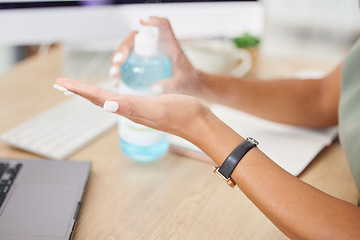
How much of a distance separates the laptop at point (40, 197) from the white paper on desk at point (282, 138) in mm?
209

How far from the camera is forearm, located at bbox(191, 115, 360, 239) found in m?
0.52

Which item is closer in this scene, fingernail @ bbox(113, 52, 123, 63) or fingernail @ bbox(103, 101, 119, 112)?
fingernail @ bbox(103, 101, 119, 112)

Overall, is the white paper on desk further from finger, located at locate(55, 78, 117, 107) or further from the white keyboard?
finger, located at locate(55, 78, 117, 107)

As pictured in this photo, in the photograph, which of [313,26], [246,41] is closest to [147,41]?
[246,41]

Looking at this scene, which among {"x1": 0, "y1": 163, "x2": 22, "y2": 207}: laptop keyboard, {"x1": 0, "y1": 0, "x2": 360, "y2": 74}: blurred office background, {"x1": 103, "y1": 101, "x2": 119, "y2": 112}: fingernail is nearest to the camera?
{"x1": 103, "y1": 101, "x2": 119, "y2": 112}: fingernail

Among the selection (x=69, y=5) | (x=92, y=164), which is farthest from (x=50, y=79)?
(x=92, y=164)

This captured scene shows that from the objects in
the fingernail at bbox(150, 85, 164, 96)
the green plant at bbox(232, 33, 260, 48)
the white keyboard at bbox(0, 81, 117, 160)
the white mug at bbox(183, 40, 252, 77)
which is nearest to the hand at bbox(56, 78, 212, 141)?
the fingernail at bbox(150, 85, 164, 96)

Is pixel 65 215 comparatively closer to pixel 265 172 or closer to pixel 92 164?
pixel 92 164

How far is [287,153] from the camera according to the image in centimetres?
77

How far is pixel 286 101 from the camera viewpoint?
0.88m

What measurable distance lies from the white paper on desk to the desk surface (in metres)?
0.02

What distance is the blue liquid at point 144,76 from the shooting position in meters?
0.71

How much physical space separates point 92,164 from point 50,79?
41 centimetres

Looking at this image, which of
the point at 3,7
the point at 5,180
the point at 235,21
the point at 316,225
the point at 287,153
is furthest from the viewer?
the point at 235,21
